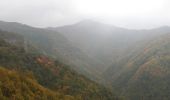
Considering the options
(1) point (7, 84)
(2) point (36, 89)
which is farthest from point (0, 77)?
(2) point (36, 89)

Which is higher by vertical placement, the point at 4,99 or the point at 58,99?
the point at 4,99

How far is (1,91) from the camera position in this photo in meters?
149

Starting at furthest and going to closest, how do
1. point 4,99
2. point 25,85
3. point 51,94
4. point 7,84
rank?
point 51,94
point 25,85
point 7,84
point 4,99

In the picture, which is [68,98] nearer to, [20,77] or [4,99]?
[20,77]

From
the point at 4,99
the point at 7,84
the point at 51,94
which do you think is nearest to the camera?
the point at 4,99

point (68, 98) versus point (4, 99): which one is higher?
point (4, 99)

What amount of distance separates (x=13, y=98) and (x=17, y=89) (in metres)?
10.9

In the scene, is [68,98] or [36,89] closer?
[36,89]

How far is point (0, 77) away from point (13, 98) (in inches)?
668

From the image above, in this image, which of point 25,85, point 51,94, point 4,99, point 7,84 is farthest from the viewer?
point 51,94

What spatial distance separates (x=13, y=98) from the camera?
15175 cm

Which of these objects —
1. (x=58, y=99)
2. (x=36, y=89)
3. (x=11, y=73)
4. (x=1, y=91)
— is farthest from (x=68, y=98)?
(x=1, y=91)

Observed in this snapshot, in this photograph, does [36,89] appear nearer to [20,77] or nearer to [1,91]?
[20,77]

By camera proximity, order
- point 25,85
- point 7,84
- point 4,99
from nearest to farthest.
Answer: point 4,99
point 7,84
point 25,85
